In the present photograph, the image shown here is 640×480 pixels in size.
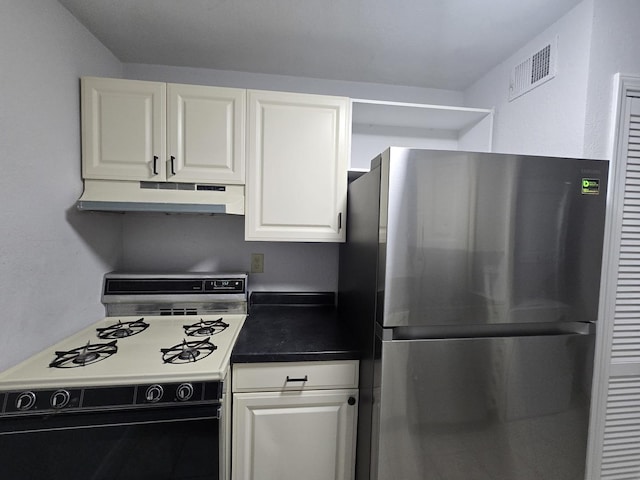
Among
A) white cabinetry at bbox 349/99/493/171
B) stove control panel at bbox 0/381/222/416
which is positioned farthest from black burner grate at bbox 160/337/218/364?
white cabinetry at bbox 349/99/493/171

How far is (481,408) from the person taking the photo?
1.00 metres

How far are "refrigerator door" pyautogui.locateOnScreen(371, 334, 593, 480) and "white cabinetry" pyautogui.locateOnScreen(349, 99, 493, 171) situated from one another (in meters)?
1.05

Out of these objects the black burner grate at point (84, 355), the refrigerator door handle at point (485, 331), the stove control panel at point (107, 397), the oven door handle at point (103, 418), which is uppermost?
the refrigerator door handle at point (485, 331)

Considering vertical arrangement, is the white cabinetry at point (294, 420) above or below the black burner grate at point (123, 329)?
below

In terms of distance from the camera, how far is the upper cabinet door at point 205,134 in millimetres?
1376

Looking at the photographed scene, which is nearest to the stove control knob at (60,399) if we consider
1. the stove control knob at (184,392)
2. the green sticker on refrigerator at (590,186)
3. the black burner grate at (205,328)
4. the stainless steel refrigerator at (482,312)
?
the stove control knob at (184,392)

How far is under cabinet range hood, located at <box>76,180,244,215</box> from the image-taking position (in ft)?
4.34

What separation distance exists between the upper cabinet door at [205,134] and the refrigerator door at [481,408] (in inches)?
44.3

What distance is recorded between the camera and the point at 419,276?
0.94m

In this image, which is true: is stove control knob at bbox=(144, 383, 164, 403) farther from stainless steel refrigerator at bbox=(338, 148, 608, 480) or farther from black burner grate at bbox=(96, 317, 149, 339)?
stainless steel refrigerator at bbox=(338, 148, 608, 480)

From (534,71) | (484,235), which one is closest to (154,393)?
(484,235)

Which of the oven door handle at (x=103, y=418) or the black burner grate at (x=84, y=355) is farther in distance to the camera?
the black burner grate at (x=84, y=355)

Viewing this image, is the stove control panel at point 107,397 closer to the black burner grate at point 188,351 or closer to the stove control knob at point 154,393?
the stove control knob at point 154,393

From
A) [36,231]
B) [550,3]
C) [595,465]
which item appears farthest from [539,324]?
[36,231]
